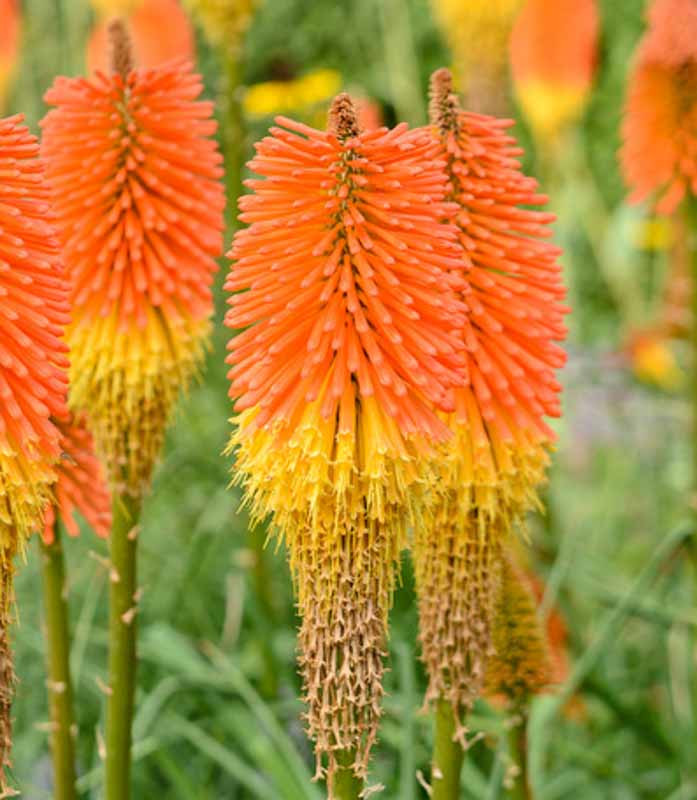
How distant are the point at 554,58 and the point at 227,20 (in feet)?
8.03

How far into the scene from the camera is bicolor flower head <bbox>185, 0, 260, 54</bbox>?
4379mm

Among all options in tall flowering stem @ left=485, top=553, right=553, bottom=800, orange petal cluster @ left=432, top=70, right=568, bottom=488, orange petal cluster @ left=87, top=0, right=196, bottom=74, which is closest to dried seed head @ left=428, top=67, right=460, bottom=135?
orange petal cluster @ left=432, top=70, right=568, bottom=488

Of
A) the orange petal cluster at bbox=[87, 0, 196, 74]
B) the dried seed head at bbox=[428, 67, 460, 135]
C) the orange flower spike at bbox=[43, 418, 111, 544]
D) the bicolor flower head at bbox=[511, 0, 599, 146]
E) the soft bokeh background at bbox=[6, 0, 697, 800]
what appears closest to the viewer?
the dried seed head at bbox=[428, 67, 460, 135]

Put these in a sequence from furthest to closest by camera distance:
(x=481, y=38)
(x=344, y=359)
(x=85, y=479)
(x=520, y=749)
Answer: (x=481, y=38) → (x=85, y=479) → (x=520, y=749) → (x=344, y=359)

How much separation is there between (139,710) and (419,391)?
1.90 meters

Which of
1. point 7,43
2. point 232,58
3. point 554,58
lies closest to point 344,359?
point 232,58

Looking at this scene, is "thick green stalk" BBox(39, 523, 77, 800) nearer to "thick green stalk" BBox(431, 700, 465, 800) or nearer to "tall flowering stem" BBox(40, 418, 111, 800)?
"tall flowering stem" BBox(40, 418, 111, 800)

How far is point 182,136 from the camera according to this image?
262 cm

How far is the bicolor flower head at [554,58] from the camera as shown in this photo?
6199 millimetres


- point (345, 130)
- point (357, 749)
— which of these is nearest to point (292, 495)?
point (357, 749)

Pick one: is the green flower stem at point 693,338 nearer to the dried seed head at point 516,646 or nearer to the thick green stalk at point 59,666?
the dried seed head at point 516,646

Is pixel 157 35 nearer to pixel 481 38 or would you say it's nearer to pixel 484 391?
pixel 481 38

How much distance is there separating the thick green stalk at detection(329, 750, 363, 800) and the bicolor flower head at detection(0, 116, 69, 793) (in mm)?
499

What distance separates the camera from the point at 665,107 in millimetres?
4031
